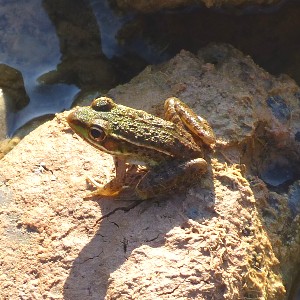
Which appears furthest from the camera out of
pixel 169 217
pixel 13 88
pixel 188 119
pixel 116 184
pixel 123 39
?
A: pixel 123 39

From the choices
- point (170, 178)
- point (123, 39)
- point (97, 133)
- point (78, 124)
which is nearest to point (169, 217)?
point (170, 178)

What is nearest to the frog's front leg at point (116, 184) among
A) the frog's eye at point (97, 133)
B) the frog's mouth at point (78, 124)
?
the frog's eye at point (97, 133)

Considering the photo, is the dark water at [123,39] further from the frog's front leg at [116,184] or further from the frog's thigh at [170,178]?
the frog's thigh at [170,178]

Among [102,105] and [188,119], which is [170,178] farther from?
[102,105]

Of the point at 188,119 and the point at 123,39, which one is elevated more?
the point at 123,39

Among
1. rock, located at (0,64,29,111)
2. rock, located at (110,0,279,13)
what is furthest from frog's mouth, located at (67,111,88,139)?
rock, located at (110,0,279,13)

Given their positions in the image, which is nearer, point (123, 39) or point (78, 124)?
point (78, 124)
